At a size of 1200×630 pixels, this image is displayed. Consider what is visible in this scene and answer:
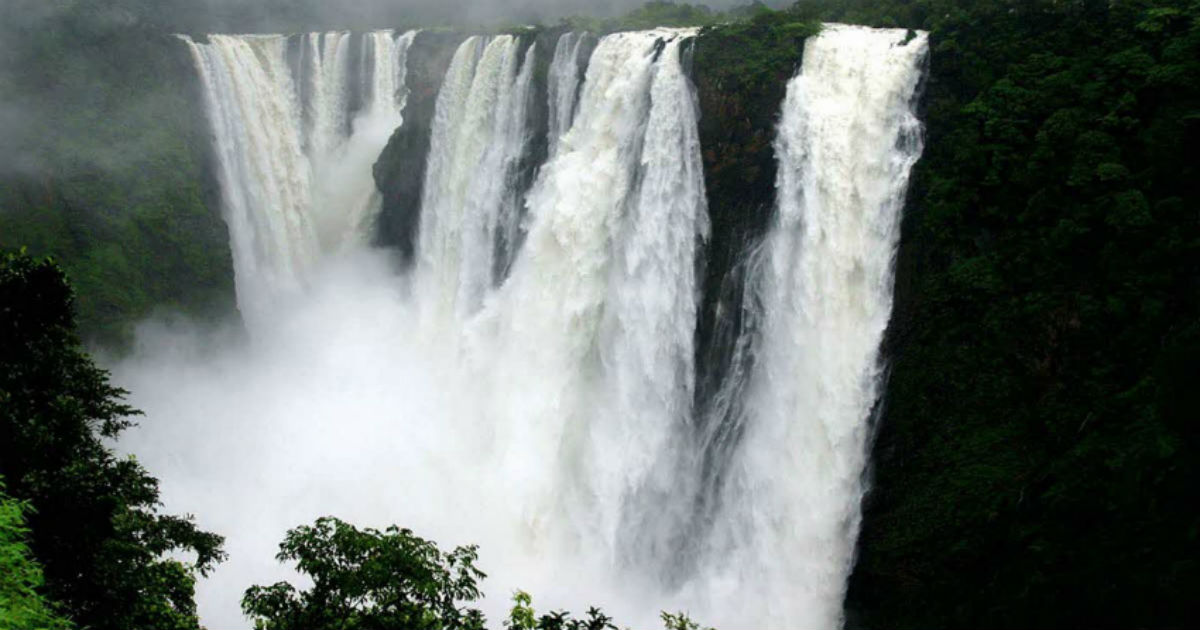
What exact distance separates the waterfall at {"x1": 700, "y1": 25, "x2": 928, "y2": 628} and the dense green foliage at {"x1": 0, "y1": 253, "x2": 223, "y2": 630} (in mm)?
11828

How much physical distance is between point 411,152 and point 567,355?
14568 mm

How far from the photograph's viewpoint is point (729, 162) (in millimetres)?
20953

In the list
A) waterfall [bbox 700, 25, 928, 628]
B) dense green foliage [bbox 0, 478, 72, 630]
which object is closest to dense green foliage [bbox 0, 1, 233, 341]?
dense green foliage [bbox 0, 478, 72, 630]

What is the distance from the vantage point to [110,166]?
28.4 meters

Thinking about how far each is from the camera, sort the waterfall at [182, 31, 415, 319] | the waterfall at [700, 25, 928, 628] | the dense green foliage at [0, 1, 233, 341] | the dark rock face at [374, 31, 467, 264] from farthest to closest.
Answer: the dark rock face at [374, 31, 467, 264] < the waterfall at [182, 31, 415, 319] < the dense green foliage at [0, 1, 233, 341] < the waterfall at [700, 25, 928, 628]

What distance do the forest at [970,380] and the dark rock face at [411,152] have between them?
14.1 meters

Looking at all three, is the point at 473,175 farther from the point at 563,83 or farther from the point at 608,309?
the point at 608,309

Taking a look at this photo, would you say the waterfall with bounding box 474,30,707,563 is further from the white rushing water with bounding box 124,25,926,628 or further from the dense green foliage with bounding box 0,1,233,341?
the dense green foliage with bounding box 0,1,233,341

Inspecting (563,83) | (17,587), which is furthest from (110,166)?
(17,587)

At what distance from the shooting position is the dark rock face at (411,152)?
33.6m

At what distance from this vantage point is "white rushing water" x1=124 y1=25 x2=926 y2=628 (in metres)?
18.4

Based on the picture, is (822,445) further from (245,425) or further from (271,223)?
(271,223)

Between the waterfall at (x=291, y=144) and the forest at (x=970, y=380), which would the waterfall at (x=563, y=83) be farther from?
the waterfall at (x=291, y=144)

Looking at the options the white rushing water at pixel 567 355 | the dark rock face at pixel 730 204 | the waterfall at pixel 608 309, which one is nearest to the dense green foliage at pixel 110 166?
the white rushing water at pixel 567 355
